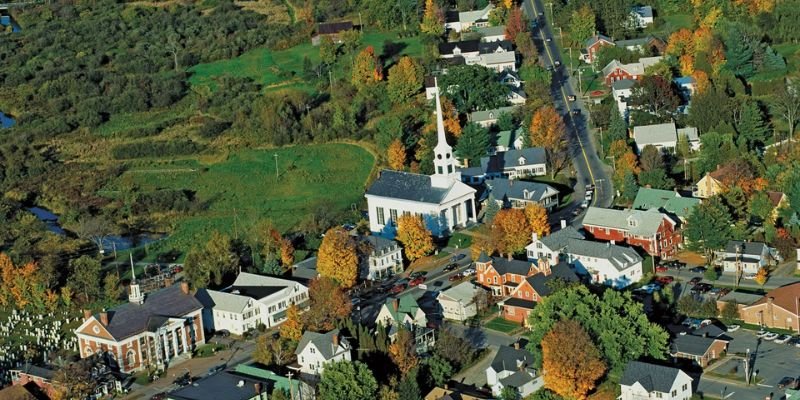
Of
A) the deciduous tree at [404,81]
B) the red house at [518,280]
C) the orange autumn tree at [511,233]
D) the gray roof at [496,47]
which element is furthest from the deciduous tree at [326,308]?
the gray roof at [496,47]

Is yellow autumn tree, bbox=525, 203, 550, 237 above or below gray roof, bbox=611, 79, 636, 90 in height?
below

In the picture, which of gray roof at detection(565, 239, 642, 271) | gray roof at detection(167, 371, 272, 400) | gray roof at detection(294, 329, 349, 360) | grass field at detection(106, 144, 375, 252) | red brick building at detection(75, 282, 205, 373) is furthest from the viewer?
grass field at detection(106, 144, 375, 252)

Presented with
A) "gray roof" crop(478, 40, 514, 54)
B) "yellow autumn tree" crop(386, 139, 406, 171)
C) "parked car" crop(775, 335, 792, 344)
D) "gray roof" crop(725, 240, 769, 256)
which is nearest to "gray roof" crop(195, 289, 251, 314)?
"yellow autumn tree" crop(386, 139, 406, 171)

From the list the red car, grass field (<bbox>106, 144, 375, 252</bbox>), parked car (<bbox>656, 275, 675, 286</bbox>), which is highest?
parked car (<bbox>656, 275, 675, 286</bbox>)

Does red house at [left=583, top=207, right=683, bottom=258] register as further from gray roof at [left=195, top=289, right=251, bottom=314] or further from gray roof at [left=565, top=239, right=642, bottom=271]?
gray roof at [left=195, top=289, right=251, bottom=314]

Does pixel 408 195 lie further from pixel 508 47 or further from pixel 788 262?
pixel 508 47

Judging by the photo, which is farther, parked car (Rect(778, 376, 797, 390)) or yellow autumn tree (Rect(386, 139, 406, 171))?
yellow autumn tree (Rect(386, 139, 406, 171))

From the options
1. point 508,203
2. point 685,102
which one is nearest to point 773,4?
point 685,102
